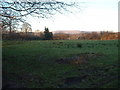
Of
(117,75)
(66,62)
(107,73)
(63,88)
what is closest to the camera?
(63,88)

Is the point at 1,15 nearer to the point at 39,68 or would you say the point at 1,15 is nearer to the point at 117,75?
the point at 39,68

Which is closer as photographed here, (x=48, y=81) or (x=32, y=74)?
(x=48, y=81)

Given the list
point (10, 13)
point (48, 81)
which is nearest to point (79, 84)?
point (48, 81)

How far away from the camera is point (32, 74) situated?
10820 mm

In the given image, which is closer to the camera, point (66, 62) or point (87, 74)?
point (87, 74)

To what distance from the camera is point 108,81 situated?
8.55 m

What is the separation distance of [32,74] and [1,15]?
161 inches

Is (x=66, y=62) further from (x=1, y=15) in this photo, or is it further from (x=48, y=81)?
(x=1, y=15)

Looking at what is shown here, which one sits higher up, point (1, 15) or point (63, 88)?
point (1, 15)

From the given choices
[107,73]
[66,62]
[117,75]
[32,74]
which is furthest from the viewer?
[66,62]

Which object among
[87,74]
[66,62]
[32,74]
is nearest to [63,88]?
[87,74]

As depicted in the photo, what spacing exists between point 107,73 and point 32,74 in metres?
3.89

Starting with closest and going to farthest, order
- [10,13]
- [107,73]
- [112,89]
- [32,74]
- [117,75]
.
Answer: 1. [112,89]
2. [117,75]
3. [107,73]
4. [32,74]
5. [10,13]

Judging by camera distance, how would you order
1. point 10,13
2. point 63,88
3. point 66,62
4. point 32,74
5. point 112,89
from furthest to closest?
point 66,62
point 10,13
point 32,74
point 63,88
point 112,89
